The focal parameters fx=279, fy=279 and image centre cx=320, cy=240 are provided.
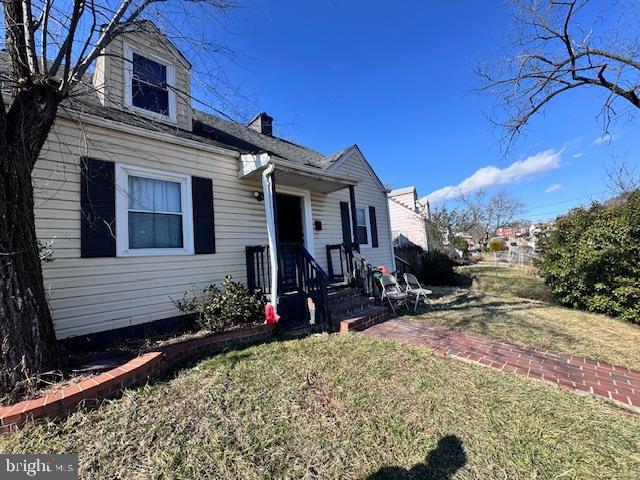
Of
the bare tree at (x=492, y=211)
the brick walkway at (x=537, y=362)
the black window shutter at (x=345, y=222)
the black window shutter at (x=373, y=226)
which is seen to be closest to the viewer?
the brick walkway at (x=537, y=362)

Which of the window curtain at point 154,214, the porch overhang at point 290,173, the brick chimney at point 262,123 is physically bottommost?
the window curtain at point 154,214

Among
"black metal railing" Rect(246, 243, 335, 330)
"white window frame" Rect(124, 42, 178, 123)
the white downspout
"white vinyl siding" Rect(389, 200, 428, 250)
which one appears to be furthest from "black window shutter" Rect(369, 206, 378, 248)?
"white vinyl siding" Rect(389, 200, 428, 250)

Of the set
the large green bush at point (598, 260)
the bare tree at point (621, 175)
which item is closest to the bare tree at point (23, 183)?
the large green bush at point (598, 260)

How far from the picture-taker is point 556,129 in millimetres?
9016

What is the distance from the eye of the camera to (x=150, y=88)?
536 centimetres

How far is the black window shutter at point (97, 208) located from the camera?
12.6ft

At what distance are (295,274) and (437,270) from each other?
8.01 meters

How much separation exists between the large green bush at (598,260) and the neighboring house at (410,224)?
1123 cm

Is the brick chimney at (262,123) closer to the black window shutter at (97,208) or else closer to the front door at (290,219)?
the front door at (290,219)

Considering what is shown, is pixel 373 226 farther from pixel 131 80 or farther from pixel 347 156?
pixel 131 80

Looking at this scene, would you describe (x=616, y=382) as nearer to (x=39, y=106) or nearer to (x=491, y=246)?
(x=39, y=106)

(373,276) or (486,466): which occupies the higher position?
(373,276)

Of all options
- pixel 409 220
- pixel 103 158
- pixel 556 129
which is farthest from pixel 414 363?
pixel 409 220

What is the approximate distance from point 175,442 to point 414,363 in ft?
8.87
